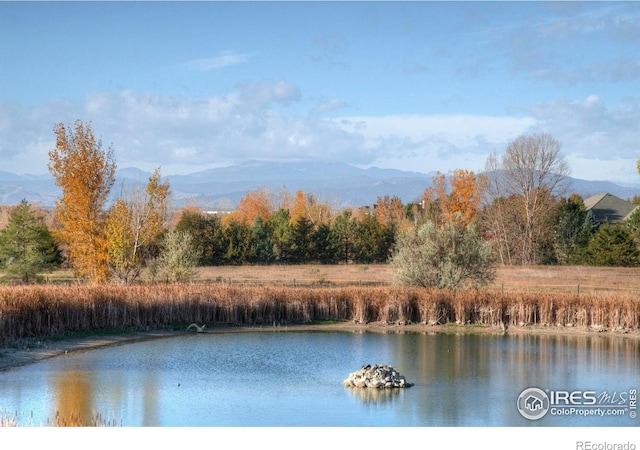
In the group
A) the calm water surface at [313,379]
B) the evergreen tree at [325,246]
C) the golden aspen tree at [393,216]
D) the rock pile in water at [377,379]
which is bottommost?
the calm water surface at [313,379]

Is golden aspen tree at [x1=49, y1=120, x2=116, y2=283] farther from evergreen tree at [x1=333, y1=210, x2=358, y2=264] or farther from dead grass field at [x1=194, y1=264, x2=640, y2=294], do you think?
evergreen tree at [x1=333, y1=210, x2=358, y2=264]

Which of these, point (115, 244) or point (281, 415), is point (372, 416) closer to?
point (281, 415)

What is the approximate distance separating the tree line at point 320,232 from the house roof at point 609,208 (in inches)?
352

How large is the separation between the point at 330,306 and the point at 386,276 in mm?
15794

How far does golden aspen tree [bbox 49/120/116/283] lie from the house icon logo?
21216 millimetres

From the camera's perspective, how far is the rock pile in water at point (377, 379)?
53.4 ft

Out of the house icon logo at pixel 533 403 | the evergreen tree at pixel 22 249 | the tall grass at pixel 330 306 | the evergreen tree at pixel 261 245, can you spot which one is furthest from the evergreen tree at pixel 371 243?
the house icon logo at pixel 533 403

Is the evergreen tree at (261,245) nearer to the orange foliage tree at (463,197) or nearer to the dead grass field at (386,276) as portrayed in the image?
the dead grass field at (386,276)

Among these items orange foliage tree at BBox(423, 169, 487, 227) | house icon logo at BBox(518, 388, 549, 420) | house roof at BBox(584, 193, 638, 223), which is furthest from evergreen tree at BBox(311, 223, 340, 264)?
house icon logo at BBox(518, 388, 549, 420)

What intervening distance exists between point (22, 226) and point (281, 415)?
23.0m

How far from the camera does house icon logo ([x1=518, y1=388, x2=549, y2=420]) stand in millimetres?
14394

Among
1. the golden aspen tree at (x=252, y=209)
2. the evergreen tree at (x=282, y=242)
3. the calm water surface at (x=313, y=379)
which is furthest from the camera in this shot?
the golden aspen tree at (x=252, y=209)

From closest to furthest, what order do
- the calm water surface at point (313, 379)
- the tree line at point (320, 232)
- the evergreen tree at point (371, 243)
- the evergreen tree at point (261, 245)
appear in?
the calm water surface at point (313, 379)
the tree line at point (320, 232)
the evergreen tree at point (261, 245)
the evergreen tree at point (371, 243)

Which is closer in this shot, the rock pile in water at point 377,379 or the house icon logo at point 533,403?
the house icon logo at point 533,403
